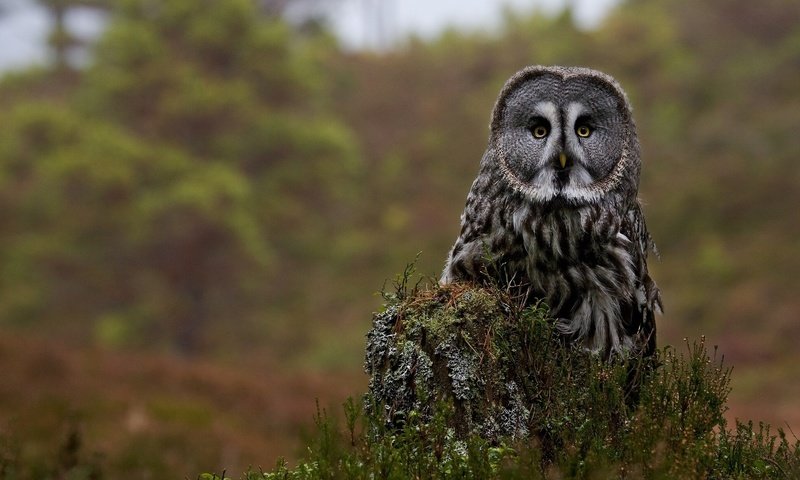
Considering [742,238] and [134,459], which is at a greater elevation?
[742,238]

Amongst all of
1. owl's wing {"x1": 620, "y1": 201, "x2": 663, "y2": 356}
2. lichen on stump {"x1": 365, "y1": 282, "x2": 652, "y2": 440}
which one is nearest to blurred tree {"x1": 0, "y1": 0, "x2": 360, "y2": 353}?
owl's wing {"x1": 620, "y1": 201, "x2": 663, "y2": 356}

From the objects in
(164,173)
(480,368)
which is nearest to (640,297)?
(480,368)

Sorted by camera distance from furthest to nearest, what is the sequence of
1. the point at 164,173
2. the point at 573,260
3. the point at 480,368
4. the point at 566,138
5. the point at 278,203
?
the point at 278,203 < the point at 164,173 < the point at 566,138 < the point at 573,260 < the point at 480,368

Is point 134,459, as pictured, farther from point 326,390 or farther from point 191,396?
point 326,390

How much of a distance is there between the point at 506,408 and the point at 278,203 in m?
15.9

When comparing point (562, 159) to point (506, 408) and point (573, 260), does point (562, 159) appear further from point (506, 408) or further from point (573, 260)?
point (506, 408)

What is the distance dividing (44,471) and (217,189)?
42.5ft

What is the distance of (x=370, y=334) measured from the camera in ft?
10.5

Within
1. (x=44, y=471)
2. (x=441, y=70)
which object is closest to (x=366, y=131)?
(x=441, y=70)

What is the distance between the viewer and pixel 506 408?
3021 mm

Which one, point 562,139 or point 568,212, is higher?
point 562,139

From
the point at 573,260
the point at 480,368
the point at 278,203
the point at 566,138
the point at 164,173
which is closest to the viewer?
the point at 480,368

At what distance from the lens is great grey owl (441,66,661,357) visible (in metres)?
3.38

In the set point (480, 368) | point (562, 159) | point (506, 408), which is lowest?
point (506, 408)
